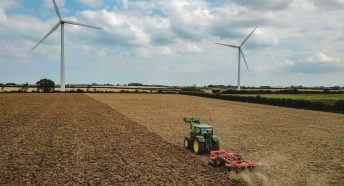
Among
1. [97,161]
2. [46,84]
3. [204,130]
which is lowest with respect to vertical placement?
[97,161]

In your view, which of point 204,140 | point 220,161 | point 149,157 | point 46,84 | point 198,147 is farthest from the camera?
point 46,84

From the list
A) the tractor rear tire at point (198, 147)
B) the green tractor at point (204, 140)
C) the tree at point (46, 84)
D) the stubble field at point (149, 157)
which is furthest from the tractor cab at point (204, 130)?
the tree at point (46, 84)

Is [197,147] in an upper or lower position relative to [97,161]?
upper

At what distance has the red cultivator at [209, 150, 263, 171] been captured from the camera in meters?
11.9

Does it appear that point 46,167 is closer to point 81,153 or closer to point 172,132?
point 81,153

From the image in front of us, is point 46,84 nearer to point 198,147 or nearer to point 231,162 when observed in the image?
point 198,147

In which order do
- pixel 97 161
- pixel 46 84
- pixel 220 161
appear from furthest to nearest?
pixel 46 84 → pixel 97 161 → pixel 220 161

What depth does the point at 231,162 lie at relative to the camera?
Result: 12359mm

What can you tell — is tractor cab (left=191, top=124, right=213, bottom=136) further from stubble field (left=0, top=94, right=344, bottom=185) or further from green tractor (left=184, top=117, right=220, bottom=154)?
stubble field (left=0, top=94, right=344, bottom=185)

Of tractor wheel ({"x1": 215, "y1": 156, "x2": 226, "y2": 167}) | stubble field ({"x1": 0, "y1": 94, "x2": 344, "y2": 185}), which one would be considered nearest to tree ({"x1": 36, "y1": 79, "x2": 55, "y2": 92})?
stubble field ({"x1": 0, "y1": 94, "x2": 344, "y2": 185})

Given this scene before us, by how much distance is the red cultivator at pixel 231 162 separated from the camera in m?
11.9

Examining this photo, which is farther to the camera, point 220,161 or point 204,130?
point 204,130

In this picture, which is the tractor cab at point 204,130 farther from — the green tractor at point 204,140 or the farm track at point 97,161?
the farm track at point 97,161

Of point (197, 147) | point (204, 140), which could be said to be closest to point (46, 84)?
point (197, 147)
